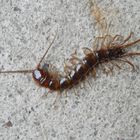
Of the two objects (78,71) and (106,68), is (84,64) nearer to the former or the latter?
(78,71)

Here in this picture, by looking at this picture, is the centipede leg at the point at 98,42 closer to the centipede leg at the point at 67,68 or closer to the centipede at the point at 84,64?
the centipede at the point at 84,64

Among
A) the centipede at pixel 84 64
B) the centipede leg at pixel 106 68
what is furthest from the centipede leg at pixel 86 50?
the centipede leg at pixel 106 68

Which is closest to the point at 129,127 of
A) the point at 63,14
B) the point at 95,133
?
the point at 95,133

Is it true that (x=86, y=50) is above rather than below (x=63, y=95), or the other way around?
above

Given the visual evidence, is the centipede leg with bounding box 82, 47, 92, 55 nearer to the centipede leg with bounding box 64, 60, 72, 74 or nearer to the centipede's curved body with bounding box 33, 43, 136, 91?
the centipede's curved body with bounding box 33, 43, 136, 91

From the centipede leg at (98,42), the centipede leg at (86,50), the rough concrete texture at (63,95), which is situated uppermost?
the centipede leg at (98,42)

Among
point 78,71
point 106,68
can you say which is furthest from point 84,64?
point 106,68
